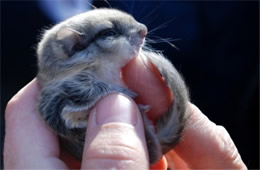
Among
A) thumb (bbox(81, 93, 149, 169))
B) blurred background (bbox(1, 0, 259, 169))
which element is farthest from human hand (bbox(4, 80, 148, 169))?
blurred background (bbox(1, 0, 259, 169))

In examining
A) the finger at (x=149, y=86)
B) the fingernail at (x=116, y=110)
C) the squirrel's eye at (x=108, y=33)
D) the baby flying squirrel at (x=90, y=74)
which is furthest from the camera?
the squirrel's eye at (x=108, y=33)

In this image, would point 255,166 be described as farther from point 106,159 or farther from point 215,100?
point 106,159

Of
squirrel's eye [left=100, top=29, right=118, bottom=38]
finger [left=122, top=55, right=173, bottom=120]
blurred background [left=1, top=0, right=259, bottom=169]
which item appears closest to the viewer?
finger [left=122, top=55, right=173, bottom=120]

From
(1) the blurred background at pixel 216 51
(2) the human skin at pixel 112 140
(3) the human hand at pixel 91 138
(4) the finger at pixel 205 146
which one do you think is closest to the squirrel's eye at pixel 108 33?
(2) the human skin at pixel 112 140

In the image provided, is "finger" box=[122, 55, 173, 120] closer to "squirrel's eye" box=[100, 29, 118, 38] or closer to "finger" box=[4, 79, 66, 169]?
"squirrel's eye" box=[100, 29, 118, 38]

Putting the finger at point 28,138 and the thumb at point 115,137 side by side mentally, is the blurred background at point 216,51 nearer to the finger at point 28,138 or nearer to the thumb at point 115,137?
the finger at point 28,138

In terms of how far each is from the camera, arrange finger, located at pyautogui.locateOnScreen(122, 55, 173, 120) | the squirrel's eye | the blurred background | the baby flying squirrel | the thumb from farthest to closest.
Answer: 1. the blurred background
2. the squirrel's eye
3. finger, located at pyautogui.locateOnScreen(122, 55, 173, 120)
4. the baby flying squirrel
5. the thumb
